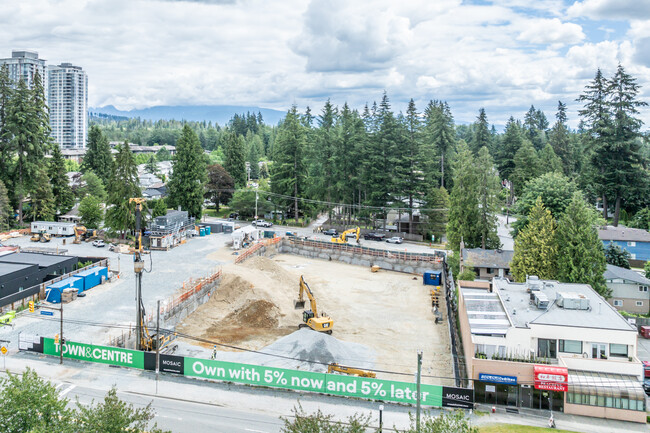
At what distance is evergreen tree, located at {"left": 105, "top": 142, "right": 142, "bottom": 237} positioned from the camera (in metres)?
70.3

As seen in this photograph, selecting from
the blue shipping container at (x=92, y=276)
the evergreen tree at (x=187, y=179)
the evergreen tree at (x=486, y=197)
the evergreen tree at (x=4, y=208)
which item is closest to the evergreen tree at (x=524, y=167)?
the evergreen tree at (x=486, y=197)

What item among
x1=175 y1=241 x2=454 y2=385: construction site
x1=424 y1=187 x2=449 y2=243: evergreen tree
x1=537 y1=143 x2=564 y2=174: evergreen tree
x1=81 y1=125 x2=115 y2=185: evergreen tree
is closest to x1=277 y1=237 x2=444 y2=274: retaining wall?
x1=175 y1=241 x2=454 y2=385: construction site

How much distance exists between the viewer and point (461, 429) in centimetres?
1994

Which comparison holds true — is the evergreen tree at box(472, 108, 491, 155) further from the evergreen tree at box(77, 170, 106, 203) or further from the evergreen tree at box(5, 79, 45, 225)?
the evergreen tree at box(5, 79, 45, 225)

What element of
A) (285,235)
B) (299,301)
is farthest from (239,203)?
(299,301)

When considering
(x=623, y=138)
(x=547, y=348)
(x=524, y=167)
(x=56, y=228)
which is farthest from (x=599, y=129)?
(x=56, y=228)

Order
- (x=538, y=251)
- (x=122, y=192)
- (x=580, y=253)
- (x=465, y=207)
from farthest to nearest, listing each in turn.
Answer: (x=122, y=192) → (x=465, y=207) → (x=538, y=251) → (x=580, y=253)

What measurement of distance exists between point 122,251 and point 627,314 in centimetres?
5588

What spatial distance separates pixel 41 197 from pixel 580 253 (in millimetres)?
75605

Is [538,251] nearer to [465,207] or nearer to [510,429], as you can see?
[465,207]

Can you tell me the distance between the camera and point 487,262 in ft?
198

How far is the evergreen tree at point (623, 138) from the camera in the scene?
73.4 meters

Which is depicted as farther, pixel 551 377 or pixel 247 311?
pixel 247 311

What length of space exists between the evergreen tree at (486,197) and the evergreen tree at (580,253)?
16.5 m
